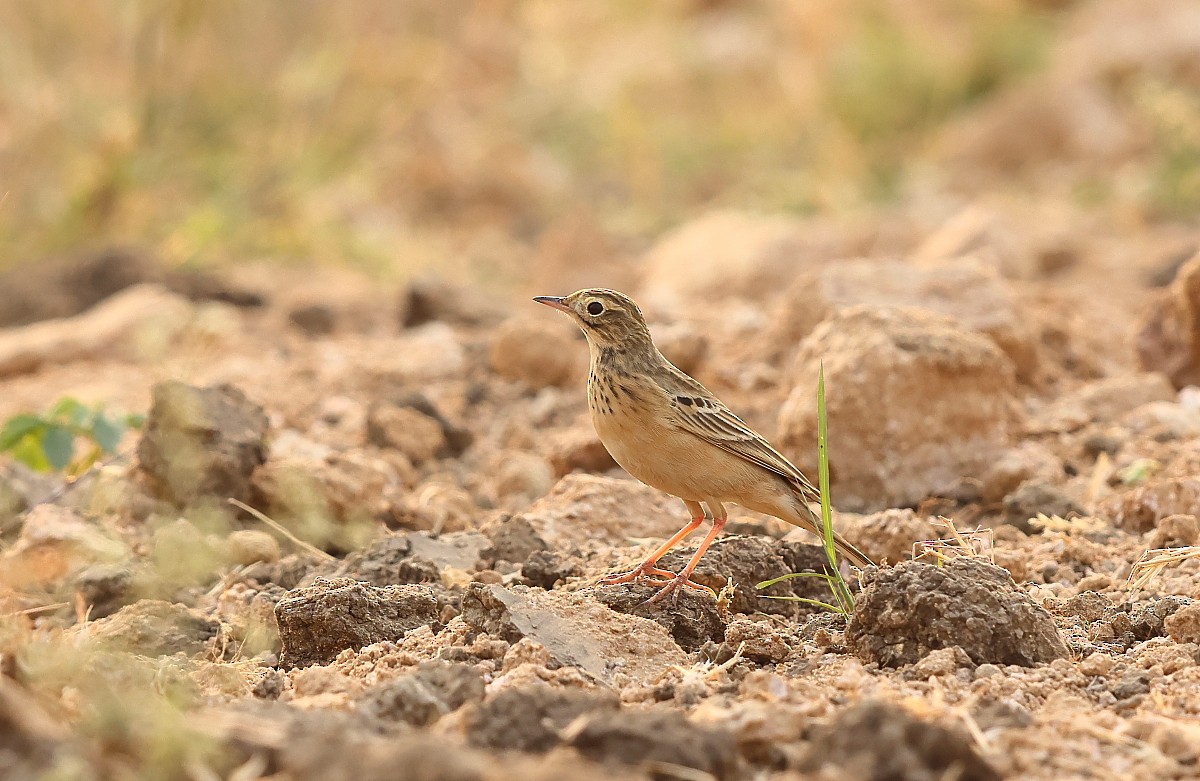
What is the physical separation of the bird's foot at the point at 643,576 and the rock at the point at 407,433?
6.59 ft

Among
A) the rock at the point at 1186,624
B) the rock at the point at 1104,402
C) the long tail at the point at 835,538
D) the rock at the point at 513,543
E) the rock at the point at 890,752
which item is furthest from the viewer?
the rock at the point at 1104,402

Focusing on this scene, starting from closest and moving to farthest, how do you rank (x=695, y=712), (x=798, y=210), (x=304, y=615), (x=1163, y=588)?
(x=695, y=712) < (x=304, y=615) < (x=1163, y=588) < (x=798, y=210)

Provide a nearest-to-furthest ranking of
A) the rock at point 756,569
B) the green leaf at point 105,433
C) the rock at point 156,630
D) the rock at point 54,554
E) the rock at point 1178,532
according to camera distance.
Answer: the rock at point 156,630 < the rock at point 756,569 < the rock at point 1178,532 < the rock at point 54,554 < the green leaf at point 105,433

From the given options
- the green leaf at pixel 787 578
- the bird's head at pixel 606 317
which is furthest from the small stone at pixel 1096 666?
the bird's head at pixel 606 317

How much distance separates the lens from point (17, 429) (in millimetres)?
5207

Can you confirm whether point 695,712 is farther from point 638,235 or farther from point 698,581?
point 638,235

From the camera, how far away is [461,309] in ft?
27.1

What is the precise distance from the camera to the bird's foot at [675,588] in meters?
3.85

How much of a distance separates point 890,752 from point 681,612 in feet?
4.42

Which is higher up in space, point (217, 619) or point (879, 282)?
point (879, 282)

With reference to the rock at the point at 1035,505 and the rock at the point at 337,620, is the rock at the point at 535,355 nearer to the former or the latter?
the rock at the point at 1035,505

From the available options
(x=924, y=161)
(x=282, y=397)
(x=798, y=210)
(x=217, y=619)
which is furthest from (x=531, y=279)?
(x=217, y=619)

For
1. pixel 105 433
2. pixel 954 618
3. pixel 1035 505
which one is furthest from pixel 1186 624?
pixel 105 433

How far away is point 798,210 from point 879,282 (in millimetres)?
5299
